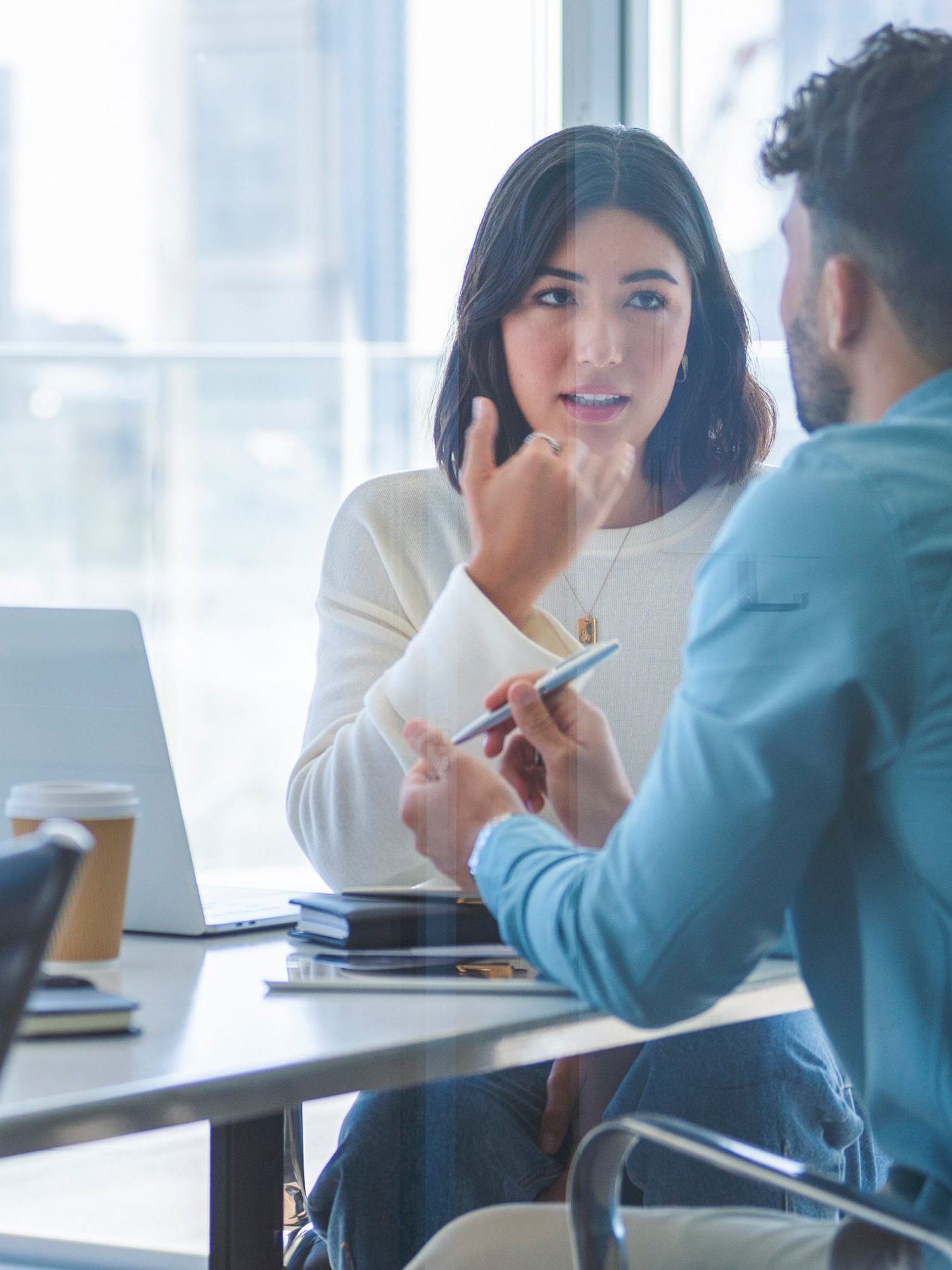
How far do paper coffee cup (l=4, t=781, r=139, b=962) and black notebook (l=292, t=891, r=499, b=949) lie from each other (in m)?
0.17

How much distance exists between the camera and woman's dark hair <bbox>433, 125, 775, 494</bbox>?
4.09 feet

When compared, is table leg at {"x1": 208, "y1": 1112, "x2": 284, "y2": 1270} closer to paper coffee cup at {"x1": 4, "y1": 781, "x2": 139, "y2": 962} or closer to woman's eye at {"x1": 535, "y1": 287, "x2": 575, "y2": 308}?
paper coffee cup at {"x1": 4, "y1": 781, "x2": 139, "y2": 962}

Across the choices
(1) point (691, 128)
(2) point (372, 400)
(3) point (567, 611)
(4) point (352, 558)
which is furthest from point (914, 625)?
(2) point (372, 400)

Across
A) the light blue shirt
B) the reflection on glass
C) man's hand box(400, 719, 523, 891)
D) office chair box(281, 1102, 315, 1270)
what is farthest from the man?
the reflection on glass

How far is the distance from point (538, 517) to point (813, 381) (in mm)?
285

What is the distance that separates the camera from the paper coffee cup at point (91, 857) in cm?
117

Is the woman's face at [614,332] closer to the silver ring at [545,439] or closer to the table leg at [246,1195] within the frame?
the silver ring at [545,439]

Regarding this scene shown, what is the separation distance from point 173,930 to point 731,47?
871mm

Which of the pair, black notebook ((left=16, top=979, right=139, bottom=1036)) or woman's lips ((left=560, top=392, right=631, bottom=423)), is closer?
black notebook ((left=16, top=979, right=139, bottom=1036))

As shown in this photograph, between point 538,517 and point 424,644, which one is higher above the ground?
point 538,517

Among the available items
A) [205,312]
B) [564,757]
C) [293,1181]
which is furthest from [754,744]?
[205,312]

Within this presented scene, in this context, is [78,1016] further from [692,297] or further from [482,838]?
[692,297]

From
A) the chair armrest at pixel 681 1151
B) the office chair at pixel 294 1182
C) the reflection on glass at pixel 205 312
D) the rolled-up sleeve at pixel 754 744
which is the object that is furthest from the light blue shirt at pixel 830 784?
the reflection on glass at pixel 205 312

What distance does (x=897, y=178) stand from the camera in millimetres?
1030
